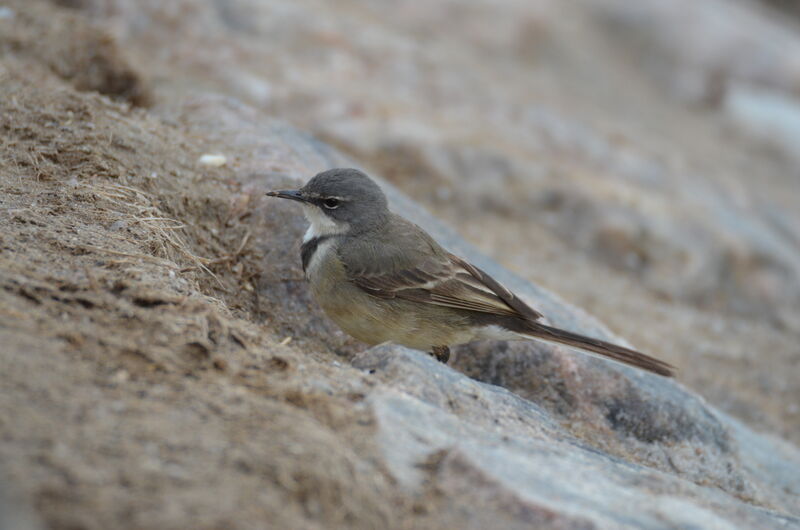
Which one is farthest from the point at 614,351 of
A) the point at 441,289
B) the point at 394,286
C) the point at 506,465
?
the point at 506,465

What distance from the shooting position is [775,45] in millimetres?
17031

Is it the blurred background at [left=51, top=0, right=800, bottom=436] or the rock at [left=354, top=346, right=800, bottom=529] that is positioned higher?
the blurred background at [left=51, top=0, right=800, bottom=436]

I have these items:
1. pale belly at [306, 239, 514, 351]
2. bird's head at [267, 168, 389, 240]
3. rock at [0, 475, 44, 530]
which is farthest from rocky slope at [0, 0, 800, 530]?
bird's head at [267, 168, 389, 240]

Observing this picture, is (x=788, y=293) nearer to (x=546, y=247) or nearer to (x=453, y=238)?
(x=546, y=247)

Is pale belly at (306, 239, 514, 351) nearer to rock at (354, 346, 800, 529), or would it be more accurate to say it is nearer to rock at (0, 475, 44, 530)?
rock at (354, 346, 800, 529)

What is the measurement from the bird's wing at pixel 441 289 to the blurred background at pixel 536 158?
301 centimetres

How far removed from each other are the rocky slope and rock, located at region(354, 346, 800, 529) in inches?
0.6

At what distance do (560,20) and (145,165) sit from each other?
12121 mm

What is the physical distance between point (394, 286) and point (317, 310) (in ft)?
2.23

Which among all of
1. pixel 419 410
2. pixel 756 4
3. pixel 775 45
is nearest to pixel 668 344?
pixel 419 410

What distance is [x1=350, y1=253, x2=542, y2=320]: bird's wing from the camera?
17.9 ft

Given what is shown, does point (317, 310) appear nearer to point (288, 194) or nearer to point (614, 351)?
point (288, 194)

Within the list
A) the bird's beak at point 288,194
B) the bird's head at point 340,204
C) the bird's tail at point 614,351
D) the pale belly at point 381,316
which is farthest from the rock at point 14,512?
the bird's tail at point 614,351

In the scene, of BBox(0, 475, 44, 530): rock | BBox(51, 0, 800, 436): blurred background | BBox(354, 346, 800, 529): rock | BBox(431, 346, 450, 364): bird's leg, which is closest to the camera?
BBox(0, 475, 44, 530): rock
